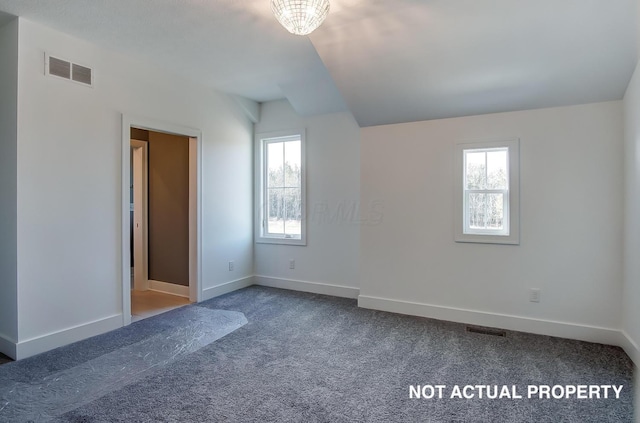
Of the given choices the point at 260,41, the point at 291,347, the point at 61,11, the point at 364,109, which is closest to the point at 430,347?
the point at 291,347

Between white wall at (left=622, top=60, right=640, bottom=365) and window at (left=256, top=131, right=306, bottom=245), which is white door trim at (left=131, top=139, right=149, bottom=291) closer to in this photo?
window at (left=256, top=131, right=306, bottom=245)

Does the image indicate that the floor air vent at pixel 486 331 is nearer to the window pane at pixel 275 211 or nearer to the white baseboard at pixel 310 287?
the white baseboard at pixel 310 287

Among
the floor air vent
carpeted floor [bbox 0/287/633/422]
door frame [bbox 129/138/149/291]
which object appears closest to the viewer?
carpeted floor [bbox 0/287/633/422]

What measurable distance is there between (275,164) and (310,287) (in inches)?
76.7

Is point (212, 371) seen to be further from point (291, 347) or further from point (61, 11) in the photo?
point (61, 11)

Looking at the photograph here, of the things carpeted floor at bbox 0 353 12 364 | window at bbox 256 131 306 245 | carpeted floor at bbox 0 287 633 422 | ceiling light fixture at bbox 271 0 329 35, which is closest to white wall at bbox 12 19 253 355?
carpeted floor at bbox 0 353 12 364

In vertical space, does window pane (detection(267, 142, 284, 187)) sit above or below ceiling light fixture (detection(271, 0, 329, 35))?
below

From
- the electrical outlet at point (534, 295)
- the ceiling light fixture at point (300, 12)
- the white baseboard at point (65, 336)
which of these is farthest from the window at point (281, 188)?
the electrical outlet at point (534, 295)

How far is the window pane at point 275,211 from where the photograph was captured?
5141mm

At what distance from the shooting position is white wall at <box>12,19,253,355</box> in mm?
2768

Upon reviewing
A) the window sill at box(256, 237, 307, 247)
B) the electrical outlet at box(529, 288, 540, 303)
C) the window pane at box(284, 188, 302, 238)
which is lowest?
the electrical outlet at box(529, 288, 540, 303)

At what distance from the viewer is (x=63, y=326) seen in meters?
3.00

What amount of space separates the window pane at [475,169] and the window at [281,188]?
2.21m

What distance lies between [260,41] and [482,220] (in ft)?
9.42
